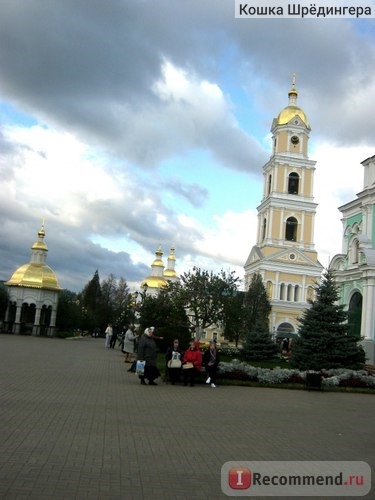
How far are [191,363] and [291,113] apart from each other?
59.4 m

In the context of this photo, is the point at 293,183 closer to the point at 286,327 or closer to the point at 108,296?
the point at 286,327

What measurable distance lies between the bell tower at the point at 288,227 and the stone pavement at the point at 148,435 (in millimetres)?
50946

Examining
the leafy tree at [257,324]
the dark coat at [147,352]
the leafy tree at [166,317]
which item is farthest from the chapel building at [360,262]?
the dark coat at [147,352]

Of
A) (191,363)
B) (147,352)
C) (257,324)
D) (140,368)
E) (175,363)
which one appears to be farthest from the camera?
(257,324)

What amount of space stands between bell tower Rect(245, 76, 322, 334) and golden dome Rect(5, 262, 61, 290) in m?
25.2

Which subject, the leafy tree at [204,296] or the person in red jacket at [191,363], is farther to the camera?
the leafy tree at [204,296]

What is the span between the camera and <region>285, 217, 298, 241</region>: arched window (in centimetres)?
6962

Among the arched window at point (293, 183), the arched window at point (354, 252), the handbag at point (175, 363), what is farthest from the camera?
the arched window at point (293, 183)

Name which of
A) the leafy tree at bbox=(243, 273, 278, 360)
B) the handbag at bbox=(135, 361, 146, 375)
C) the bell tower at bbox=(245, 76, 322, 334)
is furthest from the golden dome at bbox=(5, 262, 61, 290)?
the handbag at bbox=(135, 361, 146, 375)

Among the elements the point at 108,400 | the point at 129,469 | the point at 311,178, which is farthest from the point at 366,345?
the point at 311,178

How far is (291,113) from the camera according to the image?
71.1m

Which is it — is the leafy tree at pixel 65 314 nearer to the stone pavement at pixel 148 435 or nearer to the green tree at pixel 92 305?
the green tree at pixel 92 305

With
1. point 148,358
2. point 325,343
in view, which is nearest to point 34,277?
point 325,343

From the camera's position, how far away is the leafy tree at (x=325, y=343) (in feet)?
81.1
